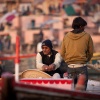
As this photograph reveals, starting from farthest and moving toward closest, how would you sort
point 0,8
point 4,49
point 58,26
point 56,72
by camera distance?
1. point 0,8
2. point 58,26
3. point 4,49
4. point 56,72

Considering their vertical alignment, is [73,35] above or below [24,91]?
above

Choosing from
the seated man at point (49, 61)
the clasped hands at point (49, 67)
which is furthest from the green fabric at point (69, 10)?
the clasped hands at point (49, 67)

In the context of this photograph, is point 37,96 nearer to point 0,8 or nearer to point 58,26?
point 58,26

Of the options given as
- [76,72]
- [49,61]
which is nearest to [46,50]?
[49,61]

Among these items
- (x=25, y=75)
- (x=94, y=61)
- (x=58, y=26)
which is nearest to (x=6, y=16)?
(x=58, y=26)

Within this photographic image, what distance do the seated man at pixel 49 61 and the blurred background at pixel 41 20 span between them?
38.0 meters

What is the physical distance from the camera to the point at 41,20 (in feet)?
176

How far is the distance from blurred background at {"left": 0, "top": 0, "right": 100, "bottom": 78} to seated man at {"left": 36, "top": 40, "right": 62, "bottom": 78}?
38.0m

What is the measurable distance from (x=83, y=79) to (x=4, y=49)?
4072 cm

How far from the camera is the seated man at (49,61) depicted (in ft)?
31.3

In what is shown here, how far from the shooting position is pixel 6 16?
5169cm

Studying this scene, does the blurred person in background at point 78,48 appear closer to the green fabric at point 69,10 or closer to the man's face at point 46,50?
the man's face at point 46,50

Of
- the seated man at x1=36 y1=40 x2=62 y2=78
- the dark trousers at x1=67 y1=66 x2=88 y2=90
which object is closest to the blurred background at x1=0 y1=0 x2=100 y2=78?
the seated man at x1=36 y1=40 x2=62 y2=78

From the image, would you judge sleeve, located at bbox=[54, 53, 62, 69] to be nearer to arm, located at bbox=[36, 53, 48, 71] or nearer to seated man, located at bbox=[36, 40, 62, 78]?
seated man, located at bbox=[36, 40, 62, 78]
